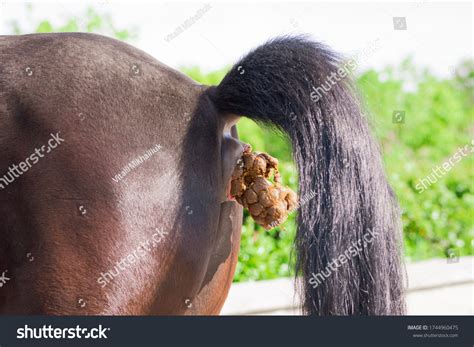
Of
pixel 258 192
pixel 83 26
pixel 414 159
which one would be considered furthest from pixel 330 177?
pixel 414 159

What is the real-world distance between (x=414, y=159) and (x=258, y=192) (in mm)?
8148

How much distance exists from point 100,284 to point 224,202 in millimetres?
475

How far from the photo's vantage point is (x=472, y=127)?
11.1 meters

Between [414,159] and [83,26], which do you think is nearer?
[83,26]

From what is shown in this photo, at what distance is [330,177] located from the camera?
1897 mm

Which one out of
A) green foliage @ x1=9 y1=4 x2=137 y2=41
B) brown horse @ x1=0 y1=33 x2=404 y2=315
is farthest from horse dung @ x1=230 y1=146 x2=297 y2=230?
green foliage @ x1=9 y1=4 x2=137 y2=41

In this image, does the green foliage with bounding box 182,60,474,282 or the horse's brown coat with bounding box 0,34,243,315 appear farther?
the green foliage with bounding box 182,60,474,282

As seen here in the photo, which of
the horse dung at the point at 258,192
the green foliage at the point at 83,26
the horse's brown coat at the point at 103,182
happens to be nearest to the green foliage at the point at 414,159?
the horse dung at the point at 258,192

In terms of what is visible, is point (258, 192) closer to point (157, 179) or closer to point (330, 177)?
point (330, 177)

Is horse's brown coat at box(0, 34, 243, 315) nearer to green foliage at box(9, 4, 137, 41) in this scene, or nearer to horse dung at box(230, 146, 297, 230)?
horse dung at box(230, 146, 297, 230)

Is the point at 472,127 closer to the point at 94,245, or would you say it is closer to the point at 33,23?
the point at 33,23

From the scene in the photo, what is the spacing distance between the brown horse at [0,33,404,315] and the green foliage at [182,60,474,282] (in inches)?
5.5

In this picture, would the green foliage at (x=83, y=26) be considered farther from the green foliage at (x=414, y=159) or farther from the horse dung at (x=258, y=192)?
the horse dung at (x=258, y=192)

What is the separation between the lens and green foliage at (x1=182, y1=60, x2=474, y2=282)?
5191 mm
